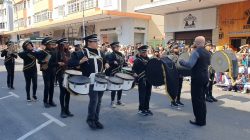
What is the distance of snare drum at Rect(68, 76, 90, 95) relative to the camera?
212 inches

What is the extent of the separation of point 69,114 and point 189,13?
1604 centimetres

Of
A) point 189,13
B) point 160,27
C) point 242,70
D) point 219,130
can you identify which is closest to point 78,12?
point 160,27

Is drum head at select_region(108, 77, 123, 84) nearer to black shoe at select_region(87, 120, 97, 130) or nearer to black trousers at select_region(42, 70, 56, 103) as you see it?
black shoe at select_region(87, 120, 97, 130)

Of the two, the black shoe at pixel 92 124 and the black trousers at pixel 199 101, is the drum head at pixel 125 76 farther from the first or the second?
the black trousers at pixel 199 101

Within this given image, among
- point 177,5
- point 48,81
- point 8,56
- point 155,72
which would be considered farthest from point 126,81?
point 177,5

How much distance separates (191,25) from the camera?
20.7 m

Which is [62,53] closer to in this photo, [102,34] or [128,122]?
[128,122]

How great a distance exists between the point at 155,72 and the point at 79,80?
203 centimetres

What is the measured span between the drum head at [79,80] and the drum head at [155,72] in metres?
1.77

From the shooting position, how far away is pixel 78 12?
106 feet

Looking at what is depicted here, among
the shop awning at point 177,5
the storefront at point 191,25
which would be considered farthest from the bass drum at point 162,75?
the storefront at point 191,25

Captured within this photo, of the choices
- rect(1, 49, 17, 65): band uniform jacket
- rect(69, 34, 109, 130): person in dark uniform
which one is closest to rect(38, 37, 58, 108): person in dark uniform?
rect(69, 34, 109, 130): person in dark uniform

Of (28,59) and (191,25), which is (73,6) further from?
(28,59)

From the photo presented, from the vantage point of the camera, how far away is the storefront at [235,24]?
1711 cm
